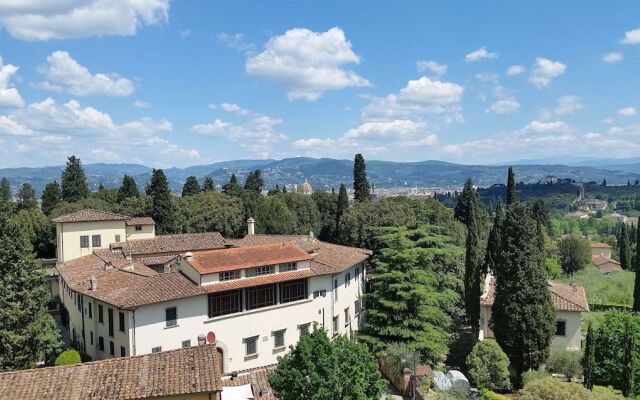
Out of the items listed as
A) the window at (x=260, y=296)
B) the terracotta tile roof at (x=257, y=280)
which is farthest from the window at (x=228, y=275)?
the window at (x=260, y=296)

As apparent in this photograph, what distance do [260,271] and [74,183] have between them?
6777cm

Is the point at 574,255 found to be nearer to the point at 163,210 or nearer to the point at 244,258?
the point at 163,210

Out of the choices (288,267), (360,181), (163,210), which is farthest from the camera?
(360,181)

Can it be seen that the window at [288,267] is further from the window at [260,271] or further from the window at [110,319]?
the window at [110,319]

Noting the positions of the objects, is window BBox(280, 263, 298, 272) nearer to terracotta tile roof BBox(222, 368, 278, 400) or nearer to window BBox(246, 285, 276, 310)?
window BBox(246, 285, 276, 310)

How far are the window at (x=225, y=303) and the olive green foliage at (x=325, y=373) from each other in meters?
11.8

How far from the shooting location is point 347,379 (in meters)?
17.3

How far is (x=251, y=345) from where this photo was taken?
3078 centimetres

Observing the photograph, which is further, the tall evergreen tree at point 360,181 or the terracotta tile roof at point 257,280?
the tall evergreen tree at point 360,181

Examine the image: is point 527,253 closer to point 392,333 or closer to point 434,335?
point 434,335

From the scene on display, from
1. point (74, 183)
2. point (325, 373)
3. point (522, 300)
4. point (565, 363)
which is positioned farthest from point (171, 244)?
point (74, 183)

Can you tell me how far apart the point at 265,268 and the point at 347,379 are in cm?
1490

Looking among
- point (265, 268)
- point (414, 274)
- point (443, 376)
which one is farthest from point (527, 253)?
point (265, 268)

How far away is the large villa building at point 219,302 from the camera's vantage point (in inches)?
1087
